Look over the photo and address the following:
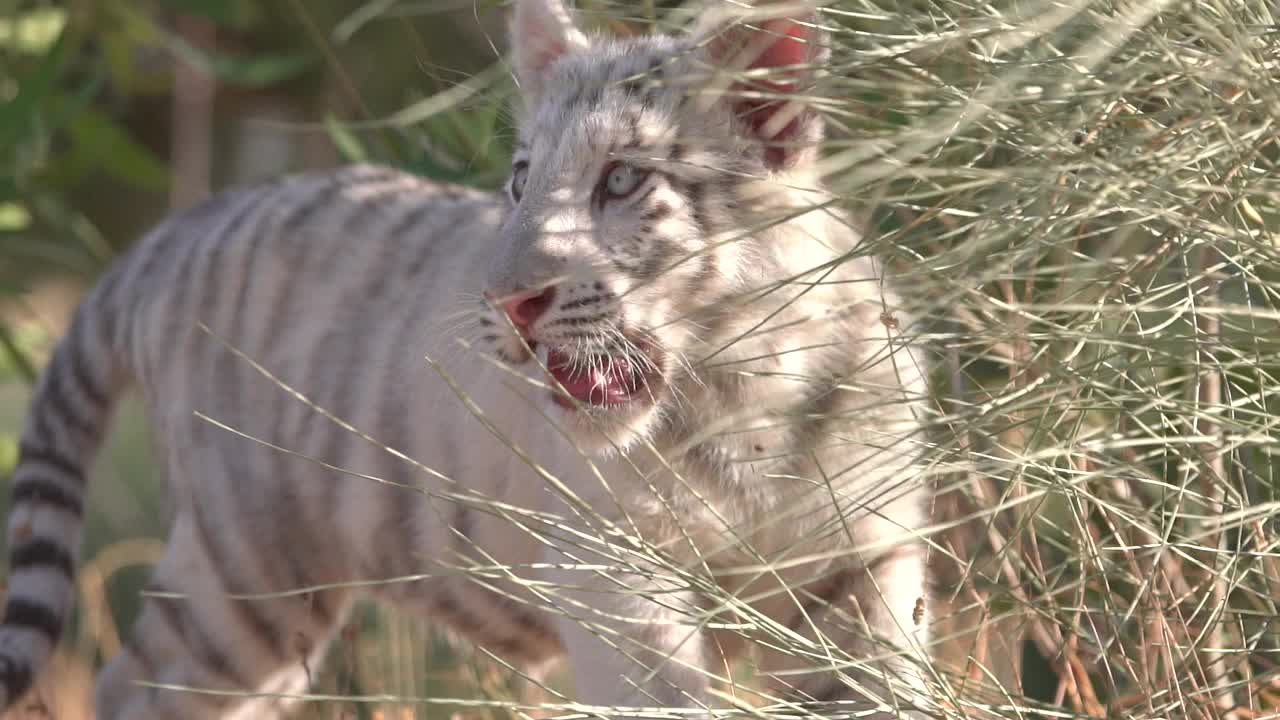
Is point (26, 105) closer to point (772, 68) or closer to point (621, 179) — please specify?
point (621, 179)

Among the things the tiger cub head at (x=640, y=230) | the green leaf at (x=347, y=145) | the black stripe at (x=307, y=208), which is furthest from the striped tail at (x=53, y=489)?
the tiger cub head at (x=640, y=230)

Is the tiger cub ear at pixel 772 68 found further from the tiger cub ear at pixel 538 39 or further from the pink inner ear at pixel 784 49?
the tiger cub ear at pixel 538 39

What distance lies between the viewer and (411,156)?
3400mm

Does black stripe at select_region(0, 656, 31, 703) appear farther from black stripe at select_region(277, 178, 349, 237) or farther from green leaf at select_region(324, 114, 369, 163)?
green leaf at select_region(324, 114, 369, 163)

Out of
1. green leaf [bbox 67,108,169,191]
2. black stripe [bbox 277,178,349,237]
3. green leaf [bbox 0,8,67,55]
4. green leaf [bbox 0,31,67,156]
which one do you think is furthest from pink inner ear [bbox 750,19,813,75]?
green leaf [bbox 67,108,169,191]

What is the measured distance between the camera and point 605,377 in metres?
1.95

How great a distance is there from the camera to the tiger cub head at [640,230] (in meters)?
1.90

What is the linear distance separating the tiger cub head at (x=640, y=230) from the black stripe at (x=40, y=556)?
134 cm

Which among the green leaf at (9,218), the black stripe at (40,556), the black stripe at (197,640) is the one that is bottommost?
the black stripe at (197,640)

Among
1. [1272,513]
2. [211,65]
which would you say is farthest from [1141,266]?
[211,65]

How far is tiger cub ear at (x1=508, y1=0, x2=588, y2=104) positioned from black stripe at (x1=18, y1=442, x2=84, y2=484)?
1358 millimetres

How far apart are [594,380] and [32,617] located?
1.44m

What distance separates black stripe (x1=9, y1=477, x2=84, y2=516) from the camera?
296 cm

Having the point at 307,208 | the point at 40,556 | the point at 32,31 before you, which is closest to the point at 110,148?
the point at 32,31
